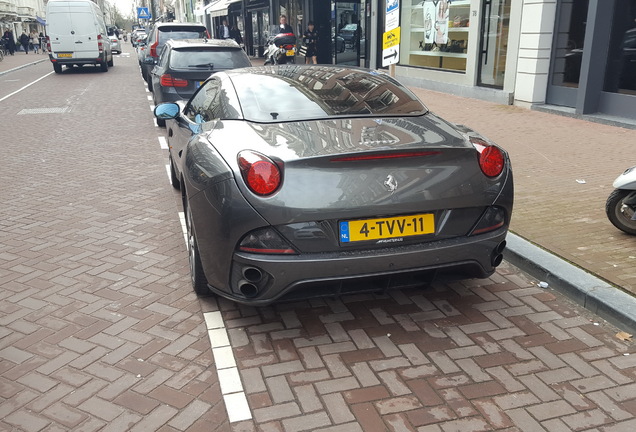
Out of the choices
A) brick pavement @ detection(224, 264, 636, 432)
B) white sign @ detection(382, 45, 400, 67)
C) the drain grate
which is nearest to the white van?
the drain grate

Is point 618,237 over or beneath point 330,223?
beneath

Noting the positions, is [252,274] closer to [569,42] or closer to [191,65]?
[191,65]

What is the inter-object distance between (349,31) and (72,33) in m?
11.2

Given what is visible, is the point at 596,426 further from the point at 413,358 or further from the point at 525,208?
the point at 525,208

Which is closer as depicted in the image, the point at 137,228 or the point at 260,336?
the point at 260,336

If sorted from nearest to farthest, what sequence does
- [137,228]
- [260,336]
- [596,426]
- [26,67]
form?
[596,426], [260,336], [137,228], [26,67]

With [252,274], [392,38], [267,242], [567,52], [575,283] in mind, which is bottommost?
[575,283]

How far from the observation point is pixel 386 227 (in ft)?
10.4

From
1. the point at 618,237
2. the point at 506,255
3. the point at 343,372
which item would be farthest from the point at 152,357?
the point at 618,237

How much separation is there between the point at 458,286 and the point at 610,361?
3.82 feet

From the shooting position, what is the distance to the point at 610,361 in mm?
3150

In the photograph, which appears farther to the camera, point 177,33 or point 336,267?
point 177,33

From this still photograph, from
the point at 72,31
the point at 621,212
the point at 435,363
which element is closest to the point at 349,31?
the point at 72,31

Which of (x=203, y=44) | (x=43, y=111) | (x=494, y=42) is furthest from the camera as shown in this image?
(x=43, y=111)
